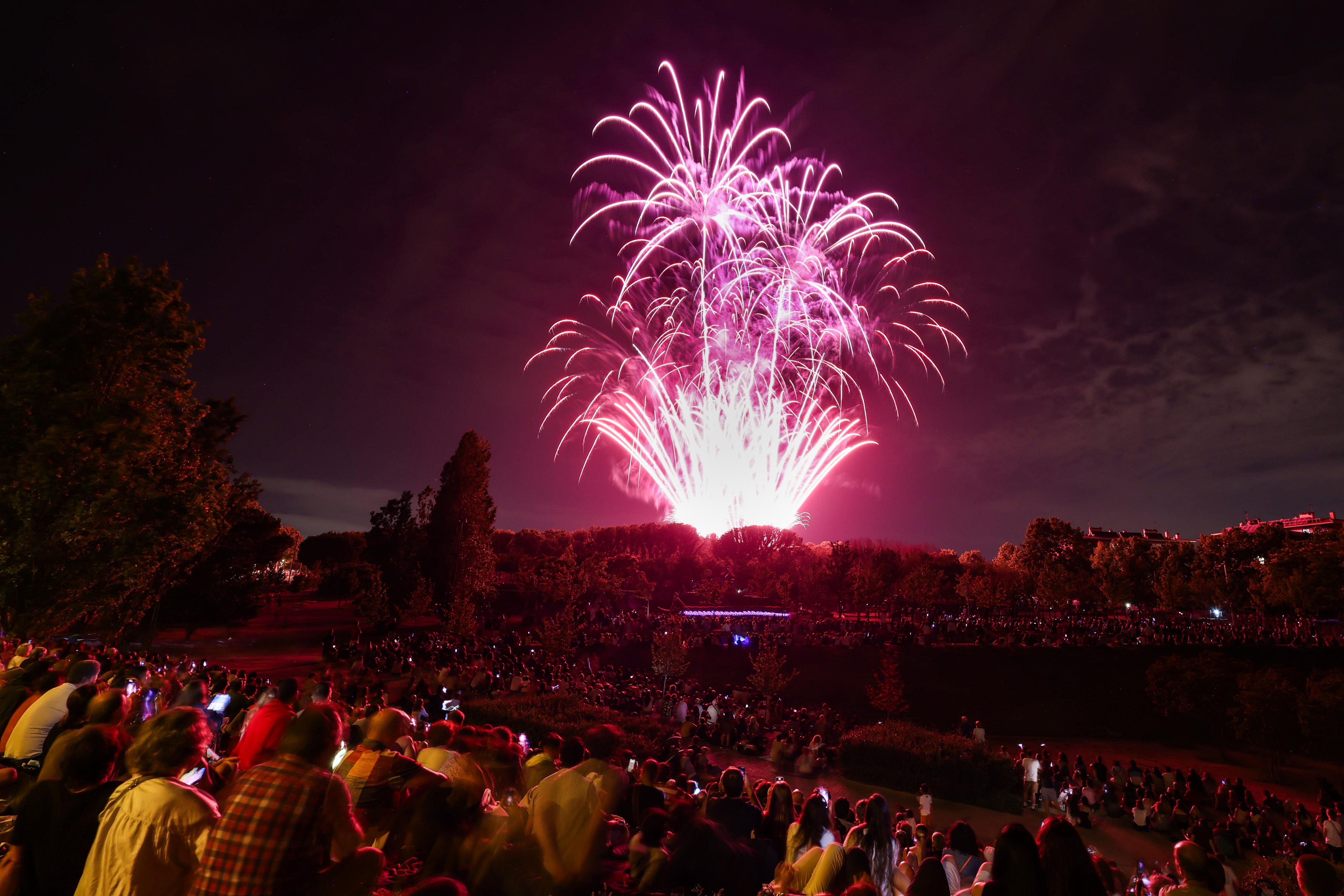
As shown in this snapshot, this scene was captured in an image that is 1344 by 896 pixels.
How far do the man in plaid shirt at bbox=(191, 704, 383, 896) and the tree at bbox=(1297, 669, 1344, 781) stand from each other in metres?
40.2

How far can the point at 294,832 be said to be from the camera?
3342mm

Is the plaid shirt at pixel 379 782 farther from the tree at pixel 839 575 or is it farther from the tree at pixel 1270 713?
the tree at pixel 839 575

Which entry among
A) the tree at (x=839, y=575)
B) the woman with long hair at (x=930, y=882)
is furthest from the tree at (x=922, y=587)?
the woman with long hair at (x=930, y=882)

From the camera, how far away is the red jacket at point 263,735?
18.3 ft

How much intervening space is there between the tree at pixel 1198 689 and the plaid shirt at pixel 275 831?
131ft

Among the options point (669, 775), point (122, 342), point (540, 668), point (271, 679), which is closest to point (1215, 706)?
point (540, 668)

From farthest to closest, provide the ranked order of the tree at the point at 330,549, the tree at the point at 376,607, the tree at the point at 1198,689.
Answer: the tree at the point at 330,549 < the tree at the point at 376,607 < the tree at the point at 1198,689

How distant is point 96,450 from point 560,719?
1415 centimetres

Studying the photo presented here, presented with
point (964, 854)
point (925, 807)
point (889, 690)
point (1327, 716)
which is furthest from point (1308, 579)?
point (964, 854)

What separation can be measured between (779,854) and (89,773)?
5048 millimetres

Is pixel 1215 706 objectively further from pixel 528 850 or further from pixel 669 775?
pixel 528 850

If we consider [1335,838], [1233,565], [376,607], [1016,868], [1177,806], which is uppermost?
[1233,565]

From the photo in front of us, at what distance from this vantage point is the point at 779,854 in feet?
18.5

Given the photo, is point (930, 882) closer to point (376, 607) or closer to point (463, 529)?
point (376, 607)
